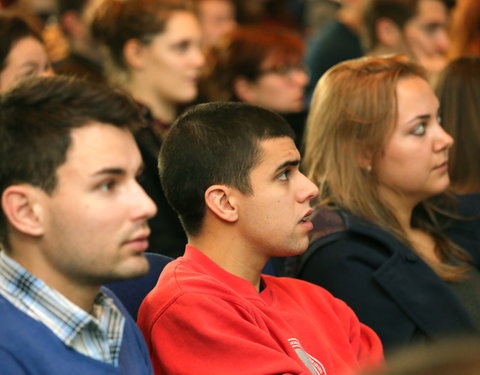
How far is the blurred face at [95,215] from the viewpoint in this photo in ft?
4.37

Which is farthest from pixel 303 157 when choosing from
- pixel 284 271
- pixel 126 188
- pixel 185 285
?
pixel 126 188

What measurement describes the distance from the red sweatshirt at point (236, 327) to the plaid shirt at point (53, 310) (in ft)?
0.67

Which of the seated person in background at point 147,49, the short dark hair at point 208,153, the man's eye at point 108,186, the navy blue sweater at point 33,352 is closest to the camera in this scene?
the navy blue sweater at point 33,352

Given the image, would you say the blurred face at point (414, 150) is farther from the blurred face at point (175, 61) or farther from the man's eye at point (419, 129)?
the blurred face at point (175, 61)

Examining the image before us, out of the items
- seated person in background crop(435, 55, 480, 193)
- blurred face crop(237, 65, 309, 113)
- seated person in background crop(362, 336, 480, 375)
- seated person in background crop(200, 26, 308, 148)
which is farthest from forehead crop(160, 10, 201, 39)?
seated person in background crop(362, 336, 480, 375)

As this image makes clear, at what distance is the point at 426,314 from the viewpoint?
6.71 feet

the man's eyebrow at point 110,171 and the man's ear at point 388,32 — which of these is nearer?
the man's eyebrow at point 110,171

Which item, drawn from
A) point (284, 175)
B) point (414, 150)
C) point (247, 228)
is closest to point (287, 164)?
point (284, 175)

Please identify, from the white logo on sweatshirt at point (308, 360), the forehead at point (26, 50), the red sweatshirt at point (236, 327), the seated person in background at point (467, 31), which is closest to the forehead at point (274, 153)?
the red sweatshirt at point (236, 327)

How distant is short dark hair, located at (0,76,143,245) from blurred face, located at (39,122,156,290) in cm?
2

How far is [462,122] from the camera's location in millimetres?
2582

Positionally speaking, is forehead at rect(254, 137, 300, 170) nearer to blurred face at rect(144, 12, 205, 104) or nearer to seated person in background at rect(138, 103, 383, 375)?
seated person in background at rect(138, 103, 383, 375)

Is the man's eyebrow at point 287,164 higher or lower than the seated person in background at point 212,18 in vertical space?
lower

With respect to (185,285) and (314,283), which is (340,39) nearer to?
(314,283)
